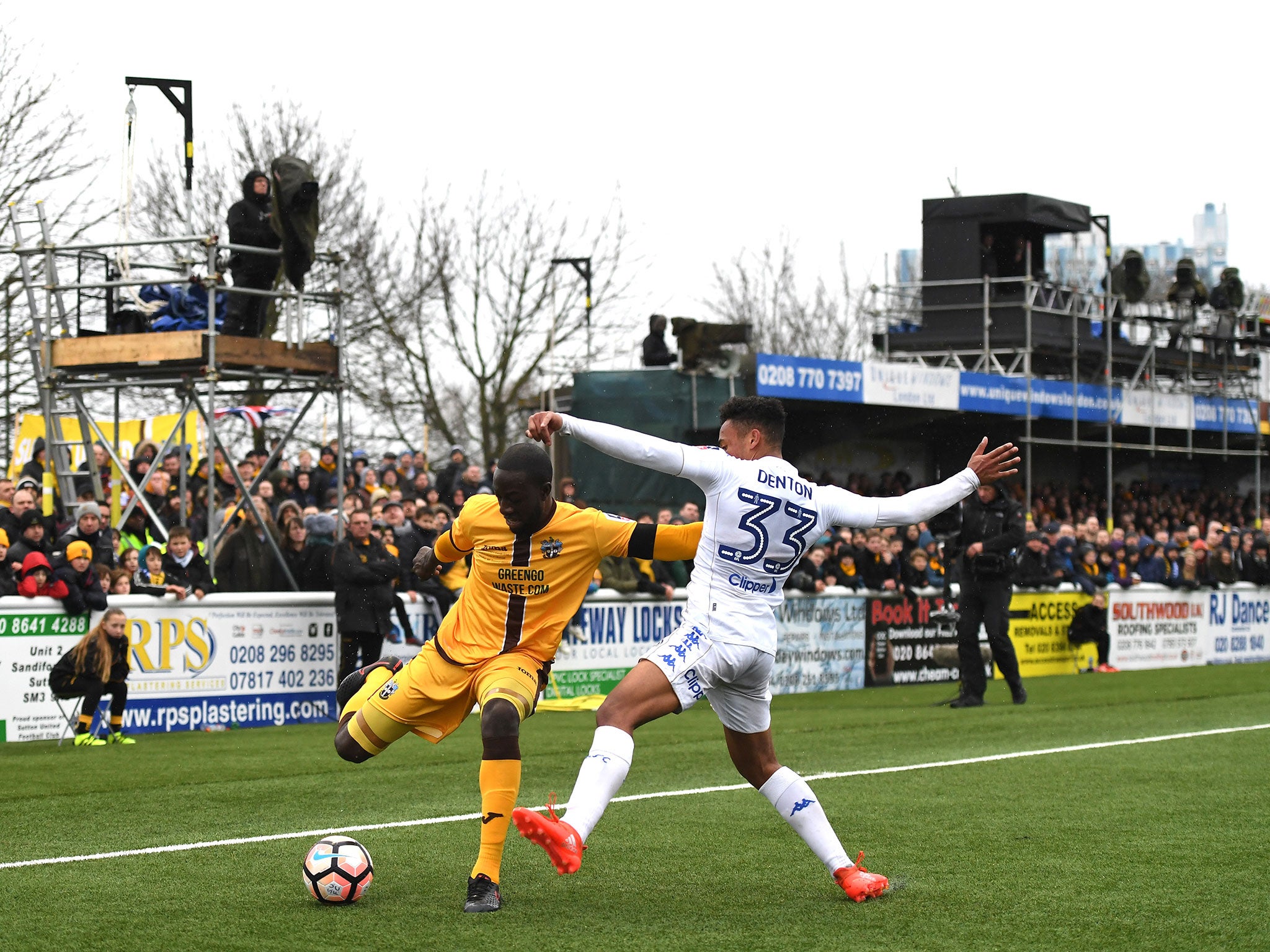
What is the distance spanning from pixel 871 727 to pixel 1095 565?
10.1 meters

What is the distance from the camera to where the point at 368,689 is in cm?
676

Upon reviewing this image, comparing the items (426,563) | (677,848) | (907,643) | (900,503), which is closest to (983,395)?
(907,643)

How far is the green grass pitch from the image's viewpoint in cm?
571

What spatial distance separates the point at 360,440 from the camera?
1459 inches

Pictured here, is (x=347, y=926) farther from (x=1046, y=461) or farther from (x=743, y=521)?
(x=1046, y=461)

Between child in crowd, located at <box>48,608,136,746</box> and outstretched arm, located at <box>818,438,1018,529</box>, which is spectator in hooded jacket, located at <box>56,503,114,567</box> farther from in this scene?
outstretched arm, located at <box>818,438,1018,529</box>

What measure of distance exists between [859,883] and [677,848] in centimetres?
156

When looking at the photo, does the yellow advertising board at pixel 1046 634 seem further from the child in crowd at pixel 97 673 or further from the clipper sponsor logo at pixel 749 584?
the clipper sponsor logo at pixel 749 584

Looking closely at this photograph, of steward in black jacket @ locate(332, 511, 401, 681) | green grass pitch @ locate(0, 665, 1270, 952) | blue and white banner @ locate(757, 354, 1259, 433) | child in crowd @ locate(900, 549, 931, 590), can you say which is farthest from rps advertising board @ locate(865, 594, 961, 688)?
steward in black jacket @ locate(332, 511, 401, 681)

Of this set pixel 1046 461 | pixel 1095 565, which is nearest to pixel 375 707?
pixel 1095 565

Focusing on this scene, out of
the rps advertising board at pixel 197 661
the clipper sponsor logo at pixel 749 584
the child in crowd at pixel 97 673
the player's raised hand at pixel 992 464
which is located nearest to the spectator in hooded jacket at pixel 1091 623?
the rps advertising board at pixel 197 661

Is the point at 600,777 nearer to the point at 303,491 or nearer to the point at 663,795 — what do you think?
the point at 663,795

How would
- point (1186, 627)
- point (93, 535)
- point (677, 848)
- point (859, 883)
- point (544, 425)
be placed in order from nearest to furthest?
point (544, 425), point (859, 883), point (677, 848), point (93, 535), point (1186, 627)

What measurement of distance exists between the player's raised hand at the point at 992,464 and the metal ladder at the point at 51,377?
38.1 feet
